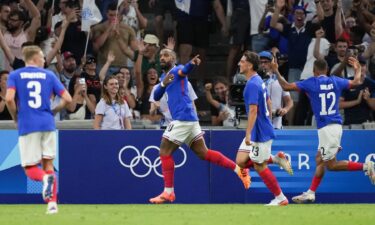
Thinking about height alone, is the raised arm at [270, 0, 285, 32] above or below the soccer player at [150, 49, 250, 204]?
above

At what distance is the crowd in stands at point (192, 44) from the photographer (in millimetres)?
20859

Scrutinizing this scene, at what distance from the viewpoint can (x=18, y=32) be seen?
21.8 metres

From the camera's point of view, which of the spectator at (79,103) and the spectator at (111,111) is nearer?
the spectator at (111,111)

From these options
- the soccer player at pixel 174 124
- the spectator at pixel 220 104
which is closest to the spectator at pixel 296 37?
the spectator at pixel 220 104

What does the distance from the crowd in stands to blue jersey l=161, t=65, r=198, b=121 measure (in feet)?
7.38

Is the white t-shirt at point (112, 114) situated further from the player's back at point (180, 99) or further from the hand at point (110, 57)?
the hand at point (110, 57)

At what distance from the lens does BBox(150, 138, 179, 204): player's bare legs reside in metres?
17.4

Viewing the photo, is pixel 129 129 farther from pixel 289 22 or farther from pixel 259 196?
pixel 289 22

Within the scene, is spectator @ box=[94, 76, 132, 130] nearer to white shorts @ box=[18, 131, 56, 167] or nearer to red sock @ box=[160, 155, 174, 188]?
red sock @ box=[160, 155, 174, 188]

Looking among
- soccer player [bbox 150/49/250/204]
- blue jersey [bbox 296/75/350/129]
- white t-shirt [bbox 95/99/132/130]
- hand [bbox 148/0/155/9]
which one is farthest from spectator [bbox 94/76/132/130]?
hand [bbox 148/0/155/9]

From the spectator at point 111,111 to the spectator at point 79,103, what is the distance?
1.03 metres

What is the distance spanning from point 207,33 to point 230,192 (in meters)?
5.64

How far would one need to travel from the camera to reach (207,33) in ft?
77.8
